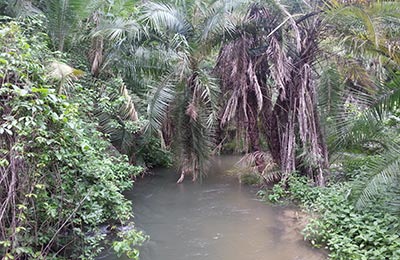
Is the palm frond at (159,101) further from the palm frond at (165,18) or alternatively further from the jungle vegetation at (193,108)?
the palm frond at (165,18)

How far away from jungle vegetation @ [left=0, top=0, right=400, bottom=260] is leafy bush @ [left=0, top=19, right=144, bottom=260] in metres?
0.02

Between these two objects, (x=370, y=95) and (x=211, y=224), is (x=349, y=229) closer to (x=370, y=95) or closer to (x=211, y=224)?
(x=370, y=95)

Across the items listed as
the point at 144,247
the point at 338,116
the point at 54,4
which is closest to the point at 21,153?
the point at 144,247

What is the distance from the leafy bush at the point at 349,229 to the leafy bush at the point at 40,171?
2653 millimetres

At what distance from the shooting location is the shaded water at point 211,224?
4.75 meters

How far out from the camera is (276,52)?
6.68m

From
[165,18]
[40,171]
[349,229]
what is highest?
[165,18]

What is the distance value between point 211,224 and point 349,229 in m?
2.28

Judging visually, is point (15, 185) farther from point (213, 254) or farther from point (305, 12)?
point (305, 12)

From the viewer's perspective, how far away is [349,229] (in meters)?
4.66

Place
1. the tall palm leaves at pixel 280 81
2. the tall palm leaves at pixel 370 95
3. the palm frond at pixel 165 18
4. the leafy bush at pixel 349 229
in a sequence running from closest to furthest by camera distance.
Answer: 1. the leafy bush at pixel 349 229
2. the tall palm leaves at pixel 370 95
3. the tall palm leaves at pixel 280 81
4. the palm frond at pixel 165 18

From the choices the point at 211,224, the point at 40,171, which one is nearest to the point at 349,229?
the point at 211,224

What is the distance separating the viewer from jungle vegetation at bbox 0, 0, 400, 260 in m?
3.31

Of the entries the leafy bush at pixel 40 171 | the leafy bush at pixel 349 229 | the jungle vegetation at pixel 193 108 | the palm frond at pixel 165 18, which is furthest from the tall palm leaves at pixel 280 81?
the leafy bush at pixel 40 171
